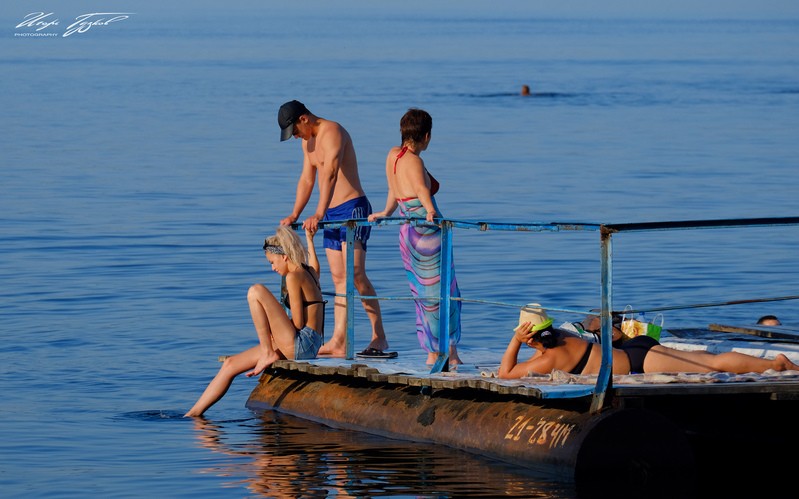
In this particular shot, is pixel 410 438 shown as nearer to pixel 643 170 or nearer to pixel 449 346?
pixel 449 346

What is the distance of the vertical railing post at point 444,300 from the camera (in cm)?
1014

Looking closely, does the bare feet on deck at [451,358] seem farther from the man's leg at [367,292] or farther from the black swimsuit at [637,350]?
the black swimsuit at [637,350]

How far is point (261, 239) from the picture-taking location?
72.7ft

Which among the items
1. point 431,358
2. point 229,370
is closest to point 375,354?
point 431,358

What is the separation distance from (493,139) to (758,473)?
93.8 ft

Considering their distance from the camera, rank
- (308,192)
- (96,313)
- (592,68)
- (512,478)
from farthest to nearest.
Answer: (592,68), (96,313), (308,192), (512,478)

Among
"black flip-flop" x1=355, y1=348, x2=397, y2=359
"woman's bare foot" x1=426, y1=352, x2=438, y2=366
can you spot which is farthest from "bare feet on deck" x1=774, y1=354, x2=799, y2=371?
"black flip-flop" x1=355, y1=348, x2=397, y2=359

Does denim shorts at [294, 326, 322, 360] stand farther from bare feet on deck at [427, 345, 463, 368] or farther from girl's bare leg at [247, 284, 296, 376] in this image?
bare feet on deck at [427, 345, 463, 368]

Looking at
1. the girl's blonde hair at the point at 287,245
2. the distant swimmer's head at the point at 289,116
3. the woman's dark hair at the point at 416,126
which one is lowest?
the girl's blonde hair at the point at 287,245

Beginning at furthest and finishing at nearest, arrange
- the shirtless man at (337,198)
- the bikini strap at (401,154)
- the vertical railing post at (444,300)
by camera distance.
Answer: the shirtless man at (337,198)
the bikini strap at (401,154)
the vertical railing post at (444,300)

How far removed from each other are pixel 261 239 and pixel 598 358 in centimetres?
1281

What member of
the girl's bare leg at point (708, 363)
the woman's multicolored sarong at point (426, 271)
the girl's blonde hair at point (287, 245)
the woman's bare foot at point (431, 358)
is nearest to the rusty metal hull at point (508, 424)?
the woman's bare foot at point (431, 358)

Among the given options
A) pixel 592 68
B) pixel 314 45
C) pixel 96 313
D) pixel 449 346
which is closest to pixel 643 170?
pixel 96 313

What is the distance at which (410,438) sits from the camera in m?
10.4
